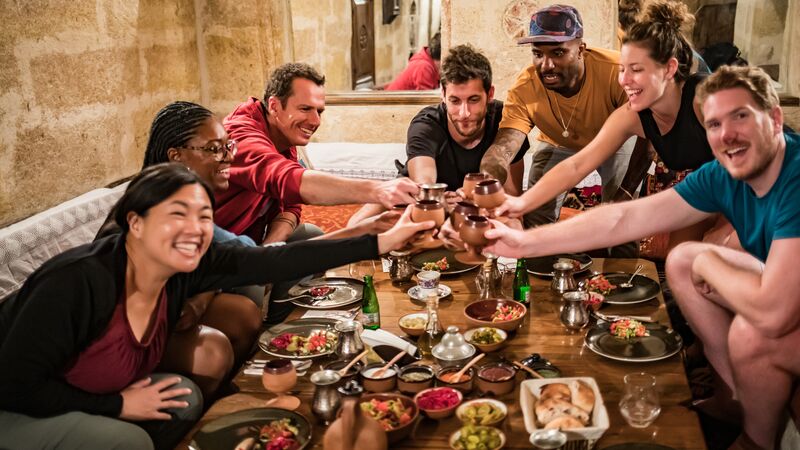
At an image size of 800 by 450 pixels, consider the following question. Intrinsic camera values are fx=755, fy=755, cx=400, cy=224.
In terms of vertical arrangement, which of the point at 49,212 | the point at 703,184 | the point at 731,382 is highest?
the point at 703,184

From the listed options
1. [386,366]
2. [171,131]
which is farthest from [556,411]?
[171,131]

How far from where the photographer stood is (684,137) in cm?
364

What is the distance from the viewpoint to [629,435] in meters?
2.04

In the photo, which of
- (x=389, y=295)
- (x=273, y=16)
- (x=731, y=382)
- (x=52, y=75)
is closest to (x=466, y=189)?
(x=389, y=295)

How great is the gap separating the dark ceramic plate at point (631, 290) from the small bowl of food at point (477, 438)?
3.72 ft

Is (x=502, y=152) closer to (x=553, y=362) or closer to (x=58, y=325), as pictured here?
(x=553, y=362)

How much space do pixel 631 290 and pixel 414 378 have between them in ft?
3.87

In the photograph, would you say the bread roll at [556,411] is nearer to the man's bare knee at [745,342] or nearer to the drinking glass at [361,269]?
the man's bare knee at [745,342]

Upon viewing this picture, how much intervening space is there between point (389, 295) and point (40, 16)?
244 cm

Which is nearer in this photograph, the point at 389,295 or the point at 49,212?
the point at 389,295


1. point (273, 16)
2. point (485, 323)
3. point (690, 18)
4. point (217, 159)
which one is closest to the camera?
point (485, 323)

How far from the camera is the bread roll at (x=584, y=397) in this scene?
2109mm

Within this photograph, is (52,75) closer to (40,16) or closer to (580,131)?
(40,16)

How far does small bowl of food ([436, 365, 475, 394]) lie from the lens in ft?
7.52
